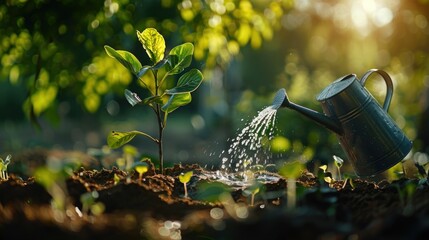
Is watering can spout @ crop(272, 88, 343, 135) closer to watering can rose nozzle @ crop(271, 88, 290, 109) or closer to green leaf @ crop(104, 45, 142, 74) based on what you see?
watering can rose nozzle @ crop(271, 88, 290, 109)

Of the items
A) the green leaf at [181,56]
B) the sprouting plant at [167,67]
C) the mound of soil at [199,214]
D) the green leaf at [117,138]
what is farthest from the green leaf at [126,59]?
the mound of soil at [199,214]

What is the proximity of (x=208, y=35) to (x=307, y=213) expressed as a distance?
9.31ft

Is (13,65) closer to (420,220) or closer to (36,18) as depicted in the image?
(36,18)

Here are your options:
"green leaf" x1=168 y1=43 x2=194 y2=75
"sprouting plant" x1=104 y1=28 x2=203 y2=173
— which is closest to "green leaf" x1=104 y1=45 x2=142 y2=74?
"sprouting plant" x1=104 y1=28 x2=203 y2=173

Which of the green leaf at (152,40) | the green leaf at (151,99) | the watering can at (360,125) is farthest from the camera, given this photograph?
the watering can at (360,125)

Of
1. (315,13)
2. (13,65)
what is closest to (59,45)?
(13,65)

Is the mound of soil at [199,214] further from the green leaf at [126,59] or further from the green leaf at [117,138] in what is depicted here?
the green leaf at [126,59]

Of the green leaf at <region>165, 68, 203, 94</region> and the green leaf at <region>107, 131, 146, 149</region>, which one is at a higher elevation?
the green leaf at <region>165, 68, 203, 94</region>

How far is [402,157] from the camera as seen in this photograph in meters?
2.25

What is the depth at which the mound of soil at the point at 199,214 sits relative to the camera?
0.96 metres

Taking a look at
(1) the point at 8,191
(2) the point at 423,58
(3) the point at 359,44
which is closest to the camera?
(1) the point at 8,191

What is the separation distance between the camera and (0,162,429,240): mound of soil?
0.96 metres

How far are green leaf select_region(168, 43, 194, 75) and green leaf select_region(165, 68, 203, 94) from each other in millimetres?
40

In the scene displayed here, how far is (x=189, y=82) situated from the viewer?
1845 mm
